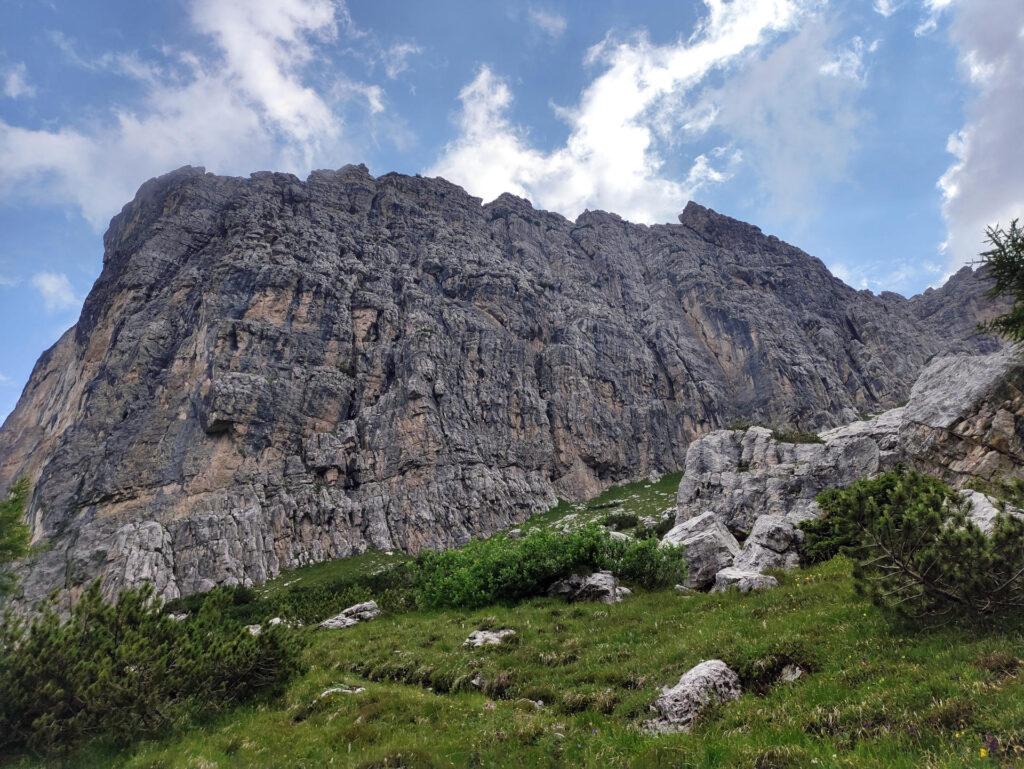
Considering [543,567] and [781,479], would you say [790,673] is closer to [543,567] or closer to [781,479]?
[543,567]

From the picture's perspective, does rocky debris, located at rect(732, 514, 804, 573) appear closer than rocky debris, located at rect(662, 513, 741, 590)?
Yes

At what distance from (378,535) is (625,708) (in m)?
91.9

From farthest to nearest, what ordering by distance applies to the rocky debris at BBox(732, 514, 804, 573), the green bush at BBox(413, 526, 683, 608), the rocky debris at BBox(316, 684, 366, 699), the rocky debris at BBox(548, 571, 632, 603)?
the green bush at BBox(413, 526, 683, 608) → the rocky debris at BBox(732, 514, 804, 573) → the rocky debris at BBox(548, 571, 632, 603) → the rocky debris at BBox(316, 684, 366, 699)

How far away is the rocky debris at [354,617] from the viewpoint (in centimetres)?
2841

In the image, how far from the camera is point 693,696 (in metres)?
11.4

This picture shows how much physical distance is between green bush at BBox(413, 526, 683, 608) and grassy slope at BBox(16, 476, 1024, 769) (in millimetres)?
5863

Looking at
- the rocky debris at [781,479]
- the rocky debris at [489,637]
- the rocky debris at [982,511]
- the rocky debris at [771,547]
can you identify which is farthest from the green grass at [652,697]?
the rocky debris at [781,479]

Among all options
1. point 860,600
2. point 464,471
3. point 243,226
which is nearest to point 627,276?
point 464,471

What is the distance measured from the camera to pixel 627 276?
191625 mm

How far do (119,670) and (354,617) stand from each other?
18325 millimetres

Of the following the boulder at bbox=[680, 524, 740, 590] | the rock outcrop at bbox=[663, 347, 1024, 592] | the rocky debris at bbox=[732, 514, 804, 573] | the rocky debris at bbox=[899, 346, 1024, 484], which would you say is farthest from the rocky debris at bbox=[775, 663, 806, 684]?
the rocky debris at bbox=[899, 346, 1024, 484]

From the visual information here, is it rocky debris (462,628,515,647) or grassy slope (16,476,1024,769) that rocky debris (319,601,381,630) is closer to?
grassy slope (16,476,1024,769)

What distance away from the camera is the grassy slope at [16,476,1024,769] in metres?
8.38

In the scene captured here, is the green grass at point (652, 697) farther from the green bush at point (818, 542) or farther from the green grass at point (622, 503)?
the green grass at point (622, 503)
